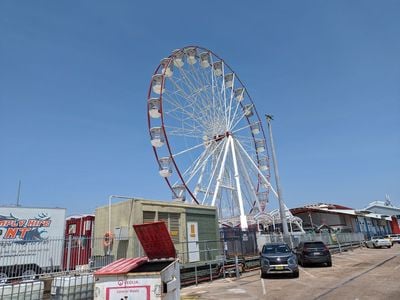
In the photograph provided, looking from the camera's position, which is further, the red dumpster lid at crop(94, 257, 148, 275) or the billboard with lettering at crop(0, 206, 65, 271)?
the billboard with lettering at crop(0, 206, 65, 271)

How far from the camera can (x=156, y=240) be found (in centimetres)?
812

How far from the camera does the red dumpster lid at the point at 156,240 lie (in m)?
8.03

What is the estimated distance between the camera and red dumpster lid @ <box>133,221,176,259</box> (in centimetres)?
803

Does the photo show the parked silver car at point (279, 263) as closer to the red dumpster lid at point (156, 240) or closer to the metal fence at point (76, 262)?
the metal fence at point (76, 262)

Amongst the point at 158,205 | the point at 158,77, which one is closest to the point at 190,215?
the point at 158,205

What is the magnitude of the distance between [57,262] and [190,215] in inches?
255

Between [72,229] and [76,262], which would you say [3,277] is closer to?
[76,262]

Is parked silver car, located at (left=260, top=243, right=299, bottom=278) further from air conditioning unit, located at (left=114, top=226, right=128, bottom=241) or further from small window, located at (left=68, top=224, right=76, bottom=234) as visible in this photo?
small window, located at (left=68, top=224, right=76, bottom=234)

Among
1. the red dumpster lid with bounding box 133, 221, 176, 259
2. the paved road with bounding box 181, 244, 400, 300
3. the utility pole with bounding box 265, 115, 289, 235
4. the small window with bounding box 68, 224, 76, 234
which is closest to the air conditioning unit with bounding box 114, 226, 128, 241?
the paved road with bounding box 181, 244, 400, 300

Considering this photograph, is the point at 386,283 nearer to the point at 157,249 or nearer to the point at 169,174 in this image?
the point at 157,249

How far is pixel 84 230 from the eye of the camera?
18875 mm

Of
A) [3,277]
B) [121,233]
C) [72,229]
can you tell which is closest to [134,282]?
[3,277]

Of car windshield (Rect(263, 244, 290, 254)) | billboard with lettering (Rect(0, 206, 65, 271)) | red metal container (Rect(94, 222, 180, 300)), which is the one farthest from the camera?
car windshield (Rect(263, 244, 290, 254))

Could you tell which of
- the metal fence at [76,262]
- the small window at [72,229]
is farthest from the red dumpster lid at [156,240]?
the small window at [72,229]
